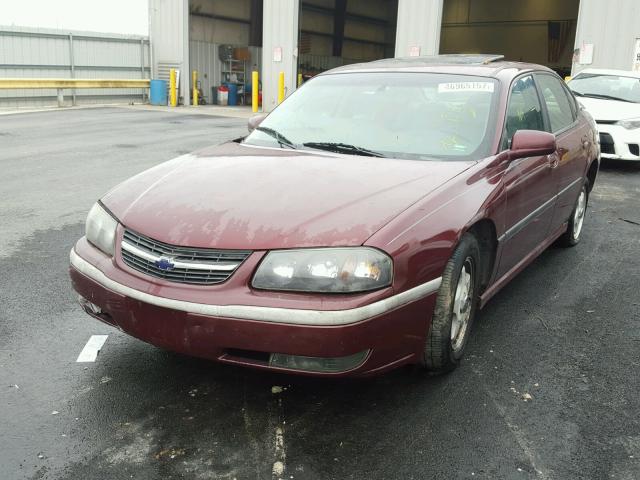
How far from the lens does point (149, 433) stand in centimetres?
273

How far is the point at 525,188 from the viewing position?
385 cm

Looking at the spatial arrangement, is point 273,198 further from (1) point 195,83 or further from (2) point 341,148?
(1) point 195,83

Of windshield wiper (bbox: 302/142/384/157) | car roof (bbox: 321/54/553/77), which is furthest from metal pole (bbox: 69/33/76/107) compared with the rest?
windshield wiper (bbox: 302/142/384/157)

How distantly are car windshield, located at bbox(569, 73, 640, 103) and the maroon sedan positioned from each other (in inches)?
289

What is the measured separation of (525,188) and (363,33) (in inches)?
1232

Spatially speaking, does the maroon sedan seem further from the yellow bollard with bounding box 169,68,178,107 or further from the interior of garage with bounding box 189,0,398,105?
the interior of garage with bounding box 189,0,398,105

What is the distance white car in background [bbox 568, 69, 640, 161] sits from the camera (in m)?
9.66

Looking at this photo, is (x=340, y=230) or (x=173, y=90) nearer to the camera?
(x=340, y=230)

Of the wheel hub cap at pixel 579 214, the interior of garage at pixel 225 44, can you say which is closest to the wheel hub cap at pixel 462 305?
the wheel hub cap at pixel 579 214

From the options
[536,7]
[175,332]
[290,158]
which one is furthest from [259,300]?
[536,7]

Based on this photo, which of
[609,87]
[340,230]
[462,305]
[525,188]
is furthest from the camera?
[609,87]

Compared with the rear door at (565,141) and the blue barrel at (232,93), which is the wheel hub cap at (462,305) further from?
the blue barrel at (232,93)

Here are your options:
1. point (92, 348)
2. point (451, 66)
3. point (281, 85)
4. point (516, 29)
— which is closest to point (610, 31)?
point (281, 85)

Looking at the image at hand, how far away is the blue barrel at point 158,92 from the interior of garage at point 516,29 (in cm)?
1797
